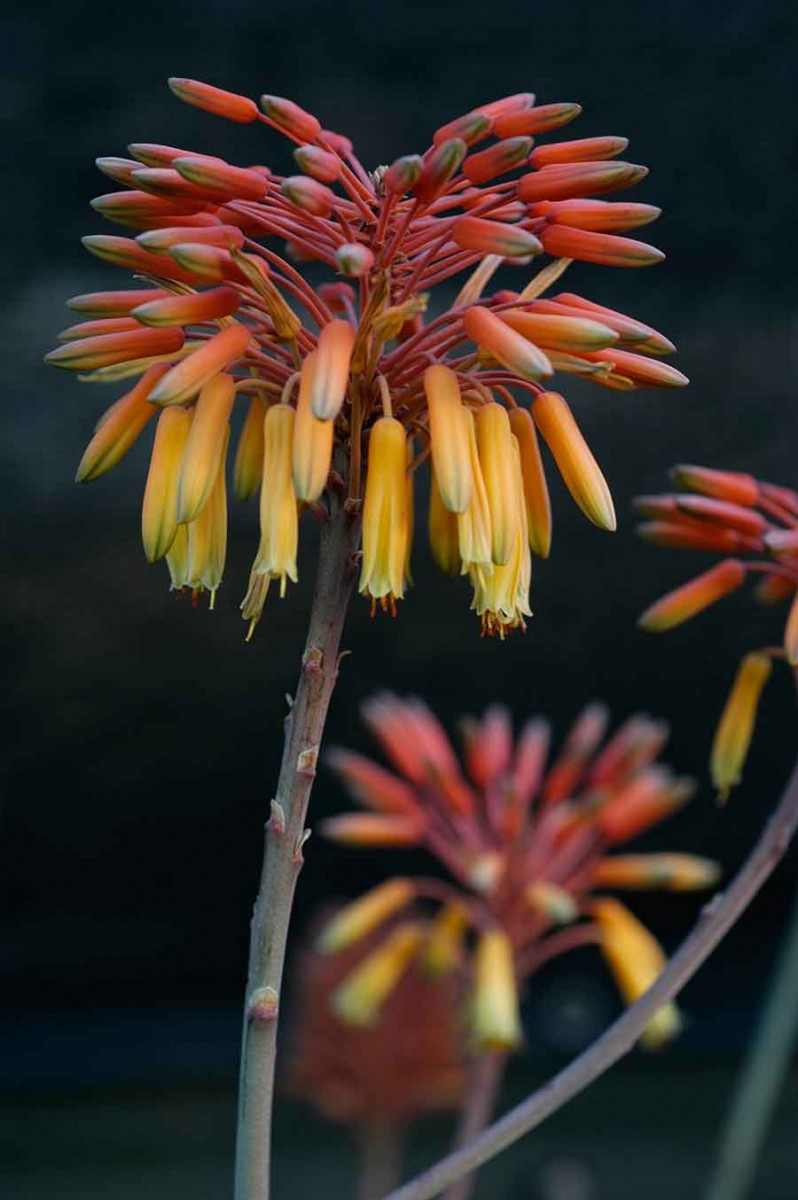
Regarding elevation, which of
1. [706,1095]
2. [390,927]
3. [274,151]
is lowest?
[706,1095]

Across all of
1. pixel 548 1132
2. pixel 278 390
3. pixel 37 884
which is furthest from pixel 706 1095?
pixel 278 390

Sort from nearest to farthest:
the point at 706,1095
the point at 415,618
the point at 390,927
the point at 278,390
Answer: the point at 278,390 → the point at 390,927 → the point at 415,618 → the point at 706,1095

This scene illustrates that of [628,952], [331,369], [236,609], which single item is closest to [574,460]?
[331,369]

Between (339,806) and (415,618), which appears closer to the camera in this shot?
(415,618)

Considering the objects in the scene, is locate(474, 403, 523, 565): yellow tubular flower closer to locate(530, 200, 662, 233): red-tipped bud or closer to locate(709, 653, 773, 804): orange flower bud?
locate(530, 200, 662, 233): red-tipped bud

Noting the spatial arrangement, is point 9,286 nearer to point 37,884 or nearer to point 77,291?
point 77,291

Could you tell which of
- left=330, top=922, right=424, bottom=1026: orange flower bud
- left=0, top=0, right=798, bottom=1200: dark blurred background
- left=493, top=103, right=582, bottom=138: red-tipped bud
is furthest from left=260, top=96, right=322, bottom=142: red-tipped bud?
left=0, top=0, right=798, bottom=1200: dark blurred background

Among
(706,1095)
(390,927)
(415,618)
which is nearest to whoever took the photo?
(390,927)

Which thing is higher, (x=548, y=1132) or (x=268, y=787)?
(x=268, y=787)
